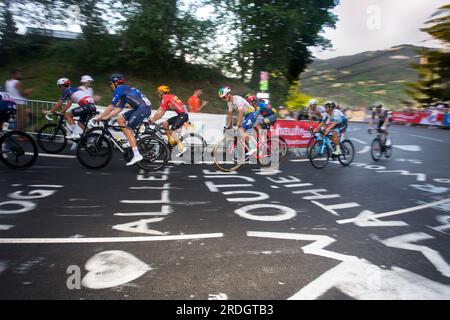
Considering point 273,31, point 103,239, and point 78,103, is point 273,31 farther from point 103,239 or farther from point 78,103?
point 103,239

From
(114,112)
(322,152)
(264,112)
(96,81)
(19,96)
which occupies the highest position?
(96,81)

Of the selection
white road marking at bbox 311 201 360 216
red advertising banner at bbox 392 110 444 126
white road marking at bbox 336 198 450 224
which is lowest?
white road marking at bbox 336 198 450 224

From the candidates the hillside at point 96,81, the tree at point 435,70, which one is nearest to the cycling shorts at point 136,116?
the hillside at point 96,81

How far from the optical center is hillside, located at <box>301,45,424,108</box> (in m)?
79.9

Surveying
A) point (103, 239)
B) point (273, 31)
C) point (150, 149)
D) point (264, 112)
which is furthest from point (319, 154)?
point (273, 31)

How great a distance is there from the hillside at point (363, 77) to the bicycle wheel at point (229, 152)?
75.1 m

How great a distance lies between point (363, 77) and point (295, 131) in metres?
93.3

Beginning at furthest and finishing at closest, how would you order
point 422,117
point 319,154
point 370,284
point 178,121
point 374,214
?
point 422,117
point 319,154
point 178,121
point 374,214
point 370,284

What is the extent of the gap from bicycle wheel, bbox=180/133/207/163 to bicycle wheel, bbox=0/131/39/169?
3681 mm

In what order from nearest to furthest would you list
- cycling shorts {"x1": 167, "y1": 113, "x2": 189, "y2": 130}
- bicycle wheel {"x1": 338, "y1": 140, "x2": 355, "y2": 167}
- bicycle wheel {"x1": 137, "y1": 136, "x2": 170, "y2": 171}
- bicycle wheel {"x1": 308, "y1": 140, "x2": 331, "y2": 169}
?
1. bicycle wheel {"x1": 137, "y1": 136, "x2": 170, "y2": 171}
2. cycling shorts {"x1": 167, "y1": 113, "x2": 189, "y2": 130}
3. bicycle wheel {"x1": 308, "y1": 140, "x2": 331, "y2": 169}
4. bicycle wheel {"x1": 338, "y1": 140, "x2": 355, "y2": 167}

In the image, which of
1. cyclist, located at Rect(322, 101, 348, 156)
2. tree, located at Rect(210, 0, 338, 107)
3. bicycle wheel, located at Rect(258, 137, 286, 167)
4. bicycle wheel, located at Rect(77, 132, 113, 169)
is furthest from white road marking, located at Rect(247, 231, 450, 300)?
tree, located at Rect(210, 0, 338, 107)

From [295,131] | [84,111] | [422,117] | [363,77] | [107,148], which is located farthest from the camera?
[363,77]

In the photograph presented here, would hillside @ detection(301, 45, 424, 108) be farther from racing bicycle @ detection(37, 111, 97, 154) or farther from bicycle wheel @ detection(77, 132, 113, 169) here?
bicycle wheel @ detection(77, 132, 113, 169)

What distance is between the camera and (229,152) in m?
8.39
